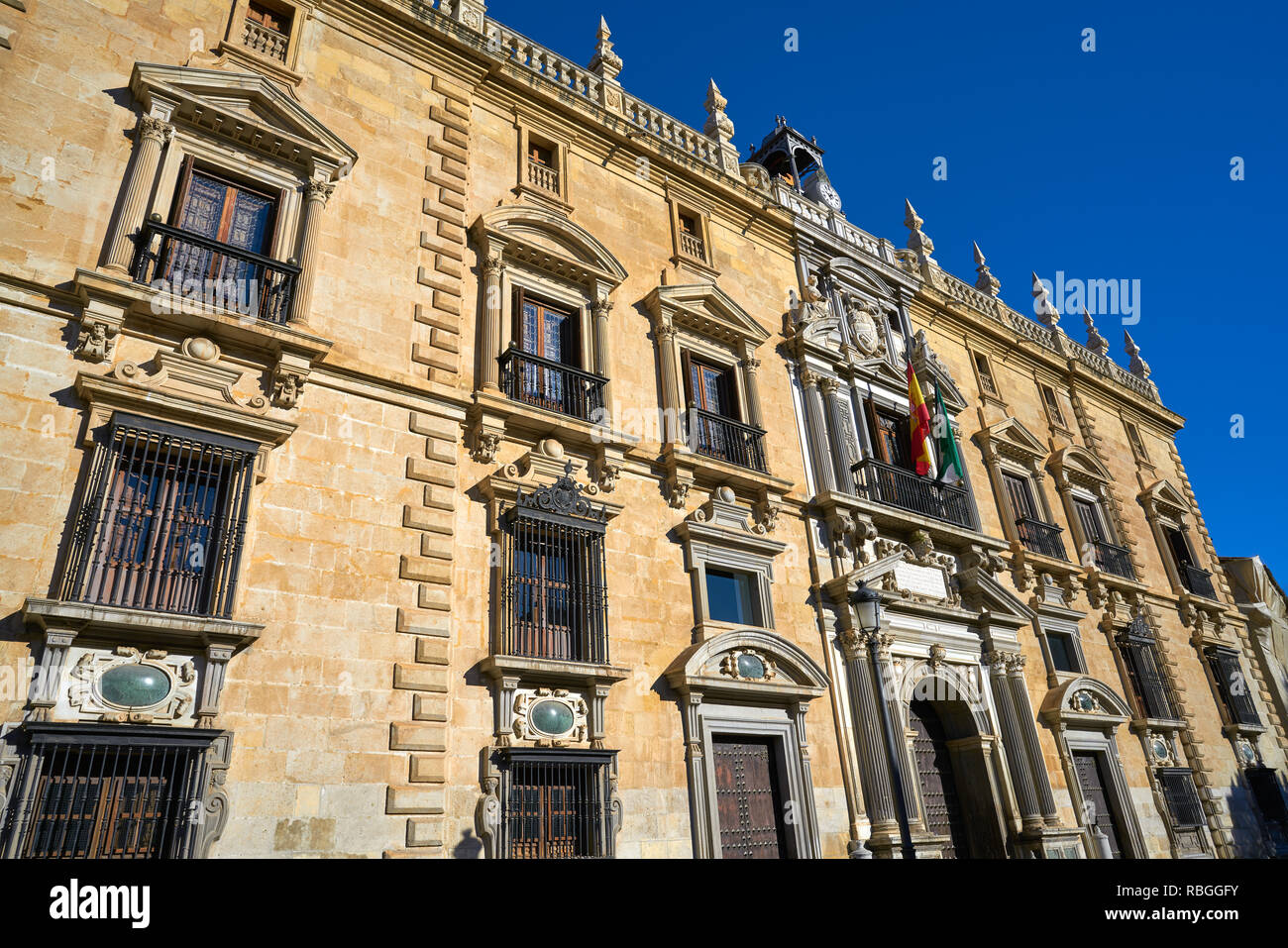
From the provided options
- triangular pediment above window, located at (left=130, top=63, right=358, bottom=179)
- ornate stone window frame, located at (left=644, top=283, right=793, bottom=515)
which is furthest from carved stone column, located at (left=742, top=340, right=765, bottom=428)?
triangular pediment above window, located at (left=130, top=63, right=358, bottom=179)

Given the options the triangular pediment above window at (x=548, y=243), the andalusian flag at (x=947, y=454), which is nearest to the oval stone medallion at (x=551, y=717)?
the triangular pediment above window at (x=548, y=243)

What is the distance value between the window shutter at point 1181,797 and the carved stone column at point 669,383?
13499mm

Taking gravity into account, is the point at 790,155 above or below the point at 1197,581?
above

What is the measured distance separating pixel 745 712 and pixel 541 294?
7.00 m

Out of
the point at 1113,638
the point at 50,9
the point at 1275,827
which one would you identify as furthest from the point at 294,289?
the point at 1275,827

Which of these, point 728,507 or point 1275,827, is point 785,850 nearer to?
point 728,507

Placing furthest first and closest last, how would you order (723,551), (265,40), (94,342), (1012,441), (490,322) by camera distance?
(1012,441)
(723,551)
(490,322)
(265,40)
(94,342)

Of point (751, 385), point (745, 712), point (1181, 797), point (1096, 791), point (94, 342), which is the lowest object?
point (1181, 797)

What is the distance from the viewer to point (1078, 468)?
20859 millimetres

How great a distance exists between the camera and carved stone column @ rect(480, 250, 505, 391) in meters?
10.8

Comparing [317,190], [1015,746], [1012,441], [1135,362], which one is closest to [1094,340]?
[1135,362]

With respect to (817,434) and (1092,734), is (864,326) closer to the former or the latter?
(817,434)

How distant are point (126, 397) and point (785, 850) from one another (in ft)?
31.8

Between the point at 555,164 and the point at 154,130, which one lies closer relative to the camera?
the point at 154,130
